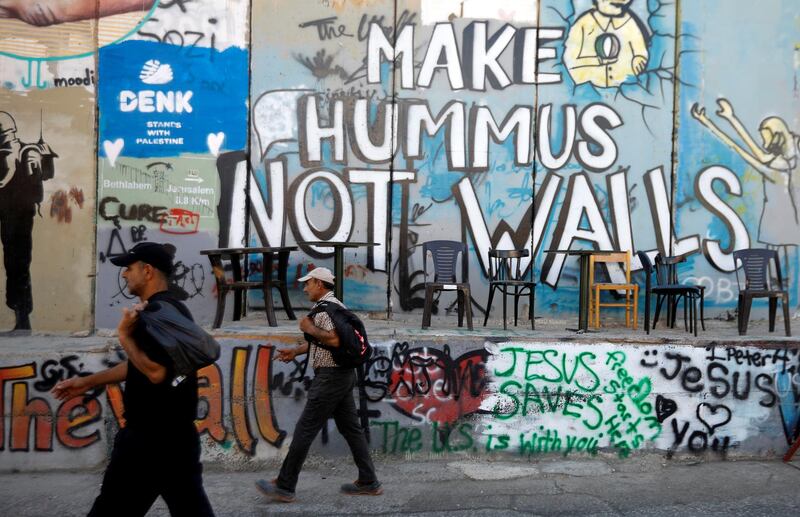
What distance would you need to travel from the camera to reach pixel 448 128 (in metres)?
9.79

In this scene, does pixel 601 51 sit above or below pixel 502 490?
above

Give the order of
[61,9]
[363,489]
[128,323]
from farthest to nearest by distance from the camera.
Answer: [61,9], [363,489], [128,323]

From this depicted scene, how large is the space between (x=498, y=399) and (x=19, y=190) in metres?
6.66

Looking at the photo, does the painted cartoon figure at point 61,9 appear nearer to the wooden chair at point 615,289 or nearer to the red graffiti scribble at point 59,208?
the red graffiti scribble at point 59,208

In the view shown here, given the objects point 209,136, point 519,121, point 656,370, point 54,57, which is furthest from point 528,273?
point 54,57

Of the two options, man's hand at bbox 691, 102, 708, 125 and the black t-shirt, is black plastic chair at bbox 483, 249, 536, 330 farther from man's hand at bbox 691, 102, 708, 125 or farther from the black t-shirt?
the black t-shirt

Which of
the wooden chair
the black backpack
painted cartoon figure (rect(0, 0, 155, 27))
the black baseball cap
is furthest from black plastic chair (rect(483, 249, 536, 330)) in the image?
painted cartoon figure (rect(0, 0, 155, 27))

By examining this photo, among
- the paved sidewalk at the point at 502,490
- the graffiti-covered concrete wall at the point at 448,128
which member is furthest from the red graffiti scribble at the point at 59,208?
the paved sidewalk at the point at 502,490

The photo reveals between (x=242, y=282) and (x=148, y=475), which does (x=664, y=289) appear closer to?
(x=242, y=282)

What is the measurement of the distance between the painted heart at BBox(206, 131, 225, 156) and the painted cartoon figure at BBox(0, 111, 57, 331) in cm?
196

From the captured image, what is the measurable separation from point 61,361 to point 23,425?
2.21ft

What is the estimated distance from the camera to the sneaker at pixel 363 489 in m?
6.19

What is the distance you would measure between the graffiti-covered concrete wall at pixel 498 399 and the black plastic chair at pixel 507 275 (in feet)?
4.29

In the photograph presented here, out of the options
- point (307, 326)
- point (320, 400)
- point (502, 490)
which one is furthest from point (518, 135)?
point (320, 400)
